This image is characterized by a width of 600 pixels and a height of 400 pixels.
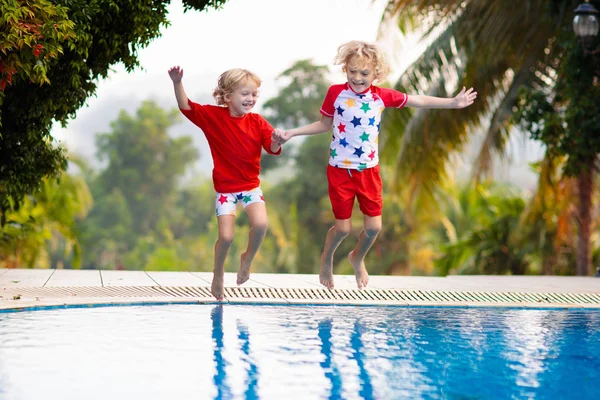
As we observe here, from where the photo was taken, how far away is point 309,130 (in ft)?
19.8

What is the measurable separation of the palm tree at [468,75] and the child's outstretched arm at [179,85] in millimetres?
7848

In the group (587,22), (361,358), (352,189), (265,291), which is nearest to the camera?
(361,358)

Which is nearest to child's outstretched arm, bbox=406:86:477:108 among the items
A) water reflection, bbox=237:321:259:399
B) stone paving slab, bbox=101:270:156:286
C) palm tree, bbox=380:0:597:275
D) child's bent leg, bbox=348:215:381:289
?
child's bent leg, bbox=348:215:381:289

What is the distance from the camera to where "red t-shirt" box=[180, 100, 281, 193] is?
5945 millimetres

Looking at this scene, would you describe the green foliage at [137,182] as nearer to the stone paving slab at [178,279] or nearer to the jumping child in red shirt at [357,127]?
the stone paving slab at [178,279]

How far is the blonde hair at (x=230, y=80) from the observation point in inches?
232

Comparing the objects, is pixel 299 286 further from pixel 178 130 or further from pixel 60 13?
pixel 178 130

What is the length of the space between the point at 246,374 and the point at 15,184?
15.5ft

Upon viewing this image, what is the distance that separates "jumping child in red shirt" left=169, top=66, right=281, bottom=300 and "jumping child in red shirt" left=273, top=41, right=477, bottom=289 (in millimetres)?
331

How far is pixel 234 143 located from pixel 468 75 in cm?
896

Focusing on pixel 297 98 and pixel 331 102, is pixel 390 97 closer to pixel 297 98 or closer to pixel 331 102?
pixel 331 102

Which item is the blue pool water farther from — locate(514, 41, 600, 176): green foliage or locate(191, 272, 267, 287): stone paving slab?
locate(514, 41, 600, 176): green foliage

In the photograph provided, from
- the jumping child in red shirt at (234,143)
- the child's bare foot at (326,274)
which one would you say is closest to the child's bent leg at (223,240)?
the jumping child in red shirt at (234,143)

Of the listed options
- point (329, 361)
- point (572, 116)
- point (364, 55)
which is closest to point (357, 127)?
point (364, 55)
